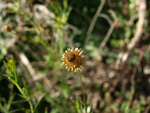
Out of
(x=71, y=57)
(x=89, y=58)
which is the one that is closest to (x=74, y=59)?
(x=71, y=57)

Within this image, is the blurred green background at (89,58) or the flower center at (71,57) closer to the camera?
the flower center at (71,57)

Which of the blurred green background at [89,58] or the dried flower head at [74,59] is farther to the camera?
the blurred green background at [89,58]

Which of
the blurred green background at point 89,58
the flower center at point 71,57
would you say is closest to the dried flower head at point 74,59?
the flower center at point 71,57

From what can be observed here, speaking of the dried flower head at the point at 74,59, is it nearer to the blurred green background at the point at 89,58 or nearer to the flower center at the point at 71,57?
the flower center at the point at 71,57

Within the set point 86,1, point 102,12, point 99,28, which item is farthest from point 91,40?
point 86,1

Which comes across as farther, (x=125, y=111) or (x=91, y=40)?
(x=91, y=40)

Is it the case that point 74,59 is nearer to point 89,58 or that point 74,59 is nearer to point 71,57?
point 71,57

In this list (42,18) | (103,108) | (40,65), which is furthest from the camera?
(40,65)

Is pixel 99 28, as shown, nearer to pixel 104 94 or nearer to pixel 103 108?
pixel 104 94
